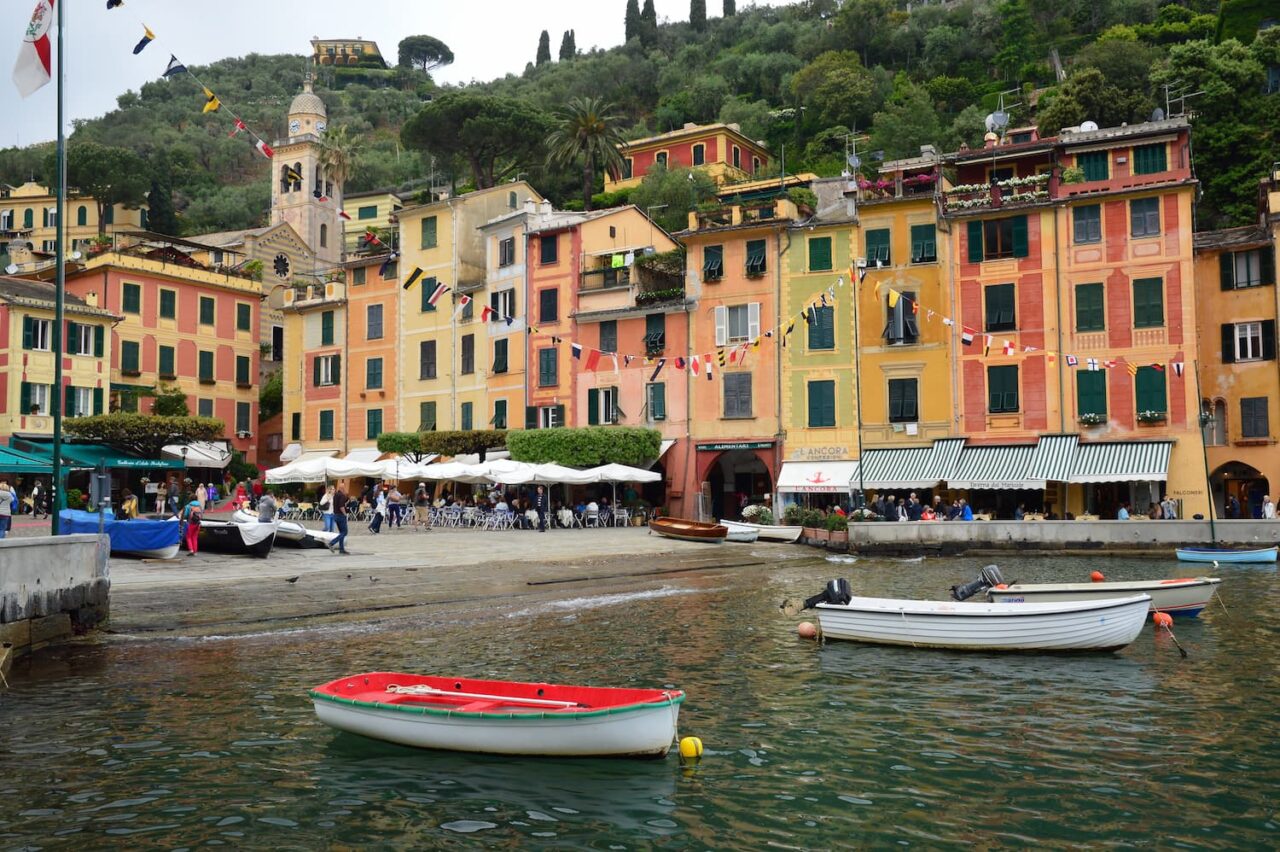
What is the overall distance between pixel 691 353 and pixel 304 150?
62587 millimetres

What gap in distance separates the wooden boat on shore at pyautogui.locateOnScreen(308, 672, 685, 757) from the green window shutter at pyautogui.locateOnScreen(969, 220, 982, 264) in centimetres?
3743

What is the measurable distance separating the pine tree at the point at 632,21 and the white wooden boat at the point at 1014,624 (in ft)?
417

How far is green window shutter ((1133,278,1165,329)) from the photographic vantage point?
41.6 m

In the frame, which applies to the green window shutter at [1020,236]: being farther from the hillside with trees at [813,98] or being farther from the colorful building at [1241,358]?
the hillside with trees at [813,98]


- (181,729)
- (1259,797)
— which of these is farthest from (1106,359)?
(181,729)

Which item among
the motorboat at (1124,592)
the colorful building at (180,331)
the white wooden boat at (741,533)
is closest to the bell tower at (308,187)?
the colorful building at (180,331)

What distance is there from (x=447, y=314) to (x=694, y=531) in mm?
24088

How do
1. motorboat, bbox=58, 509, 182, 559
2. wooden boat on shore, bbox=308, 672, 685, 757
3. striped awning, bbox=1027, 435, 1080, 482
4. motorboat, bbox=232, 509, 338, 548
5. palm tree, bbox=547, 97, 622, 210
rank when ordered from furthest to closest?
palm tree, bbox=547, 97, 622, 210
striped awning, bbox=1027, 435, 1080, 482
motorboat, bbox=232, 509, 338, 548
motorboat, bbox=58, 509, 182, 559
wooden boat on shore, bbox=308, 672, 685, 757

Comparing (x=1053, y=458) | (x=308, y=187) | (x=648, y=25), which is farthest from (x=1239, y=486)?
(x=648, y=25)

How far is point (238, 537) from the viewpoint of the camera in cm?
2825

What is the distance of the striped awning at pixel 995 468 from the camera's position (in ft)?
135

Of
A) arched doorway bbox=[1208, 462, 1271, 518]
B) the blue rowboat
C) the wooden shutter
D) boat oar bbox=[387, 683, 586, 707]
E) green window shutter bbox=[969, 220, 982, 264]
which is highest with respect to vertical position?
green window shutter bbox=[969, 220, 982, 264]

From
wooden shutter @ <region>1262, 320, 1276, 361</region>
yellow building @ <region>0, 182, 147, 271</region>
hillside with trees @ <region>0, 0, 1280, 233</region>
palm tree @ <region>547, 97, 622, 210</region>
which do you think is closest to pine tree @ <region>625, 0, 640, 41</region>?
hillside with trees @ <region>0, 0, 1280, 233</region>

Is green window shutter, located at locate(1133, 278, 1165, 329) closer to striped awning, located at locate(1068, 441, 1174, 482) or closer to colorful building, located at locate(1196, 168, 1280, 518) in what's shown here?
colorful building, located at locate(1196, 168, 1280, 518)
